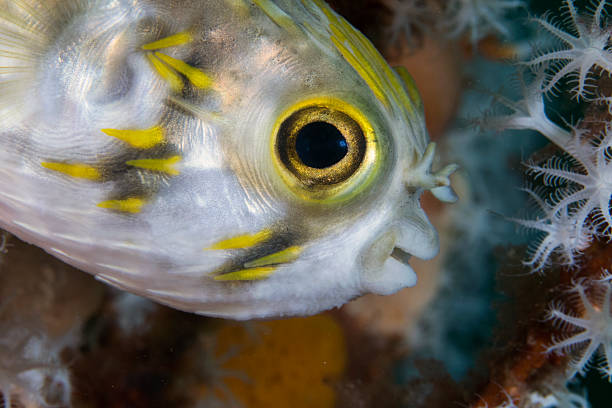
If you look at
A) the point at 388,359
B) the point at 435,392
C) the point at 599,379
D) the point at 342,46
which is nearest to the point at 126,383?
the point at 388,359

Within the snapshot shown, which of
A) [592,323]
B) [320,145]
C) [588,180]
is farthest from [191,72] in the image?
[592,323]

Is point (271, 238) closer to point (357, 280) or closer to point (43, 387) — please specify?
point (357, 280)

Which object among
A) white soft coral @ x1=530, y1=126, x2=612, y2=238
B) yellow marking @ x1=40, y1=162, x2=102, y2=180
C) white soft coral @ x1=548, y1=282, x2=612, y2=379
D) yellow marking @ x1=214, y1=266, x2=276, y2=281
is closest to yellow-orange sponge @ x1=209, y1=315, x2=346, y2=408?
white soft coral @ x1=548, y1=282, x2=612, y2=379

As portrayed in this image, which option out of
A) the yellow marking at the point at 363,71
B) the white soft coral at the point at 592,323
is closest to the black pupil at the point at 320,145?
the yellow marking at the point at 363,71

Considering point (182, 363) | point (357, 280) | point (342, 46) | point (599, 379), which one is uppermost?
point (342, 46)

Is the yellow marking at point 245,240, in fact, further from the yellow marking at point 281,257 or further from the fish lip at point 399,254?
the fish lip at point 399,254

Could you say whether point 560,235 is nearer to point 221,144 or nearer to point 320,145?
point 320,145
